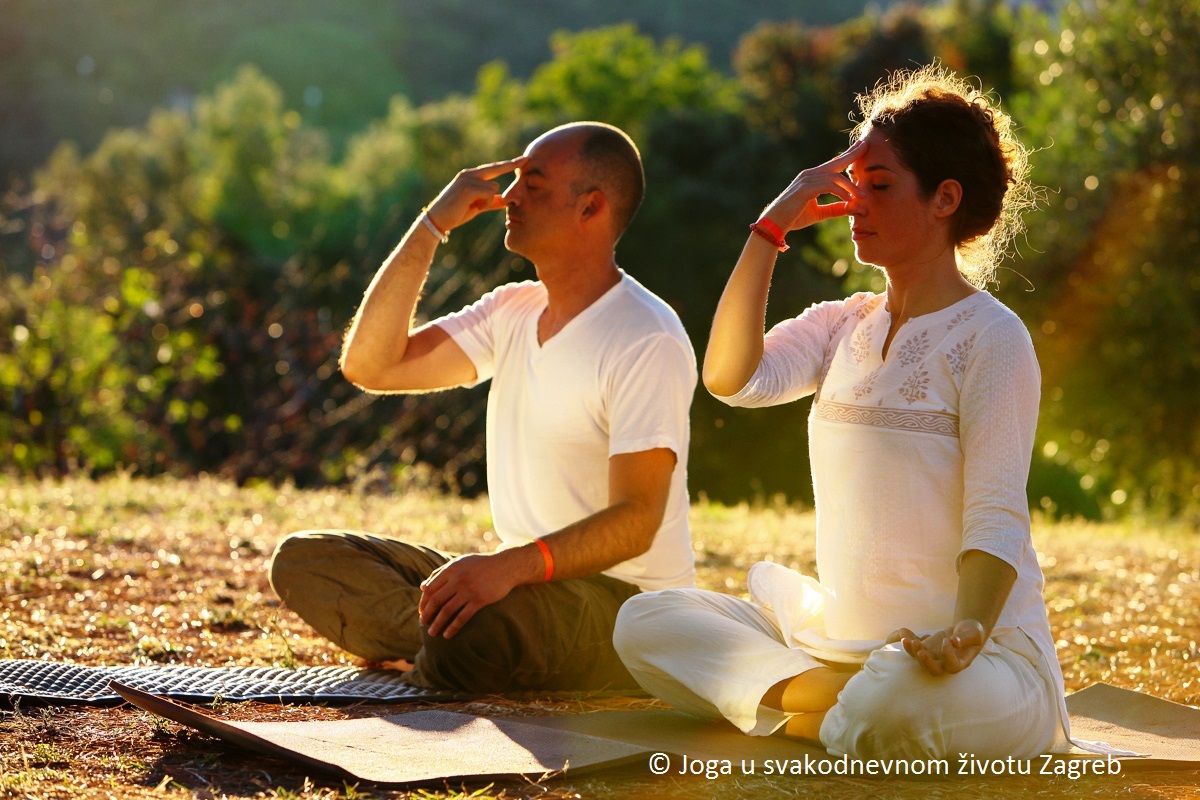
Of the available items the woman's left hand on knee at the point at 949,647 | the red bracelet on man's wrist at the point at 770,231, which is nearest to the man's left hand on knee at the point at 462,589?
the red bracelet on man's wrist at the point at 770,231

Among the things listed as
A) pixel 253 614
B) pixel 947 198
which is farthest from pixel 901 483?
pixel 253 614

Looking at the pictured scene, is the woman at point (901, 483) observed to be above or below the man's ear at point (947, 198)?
below

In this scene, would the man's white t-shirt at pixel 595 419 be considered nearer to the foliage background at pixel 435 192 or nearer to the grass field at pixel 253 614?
the grass field at pixel 253 614

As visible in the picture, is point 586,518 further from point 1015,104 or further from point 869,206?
point 1015,104

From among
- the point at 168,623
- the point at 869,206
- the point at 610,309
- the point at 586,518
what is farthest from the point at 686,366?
the point at 168,623

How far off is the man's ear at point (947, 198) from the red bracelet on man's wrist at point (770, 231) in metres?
0.41

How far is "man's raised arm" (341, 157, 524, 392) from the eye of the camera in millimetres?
4750

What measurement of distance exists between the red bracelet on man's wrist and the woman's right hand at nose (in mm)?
12

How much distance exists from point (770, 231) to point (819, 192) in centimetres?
17

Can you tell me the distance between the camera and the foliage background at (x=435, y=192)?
514 inches

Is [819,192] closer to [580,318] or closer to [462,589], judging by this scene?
[580,318]

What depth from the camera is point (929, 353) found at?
3426mm

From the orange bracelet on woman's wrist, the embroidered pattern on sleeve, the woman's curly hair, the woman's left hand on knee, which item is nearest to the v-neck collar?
the orange bracelet on woman's wrist

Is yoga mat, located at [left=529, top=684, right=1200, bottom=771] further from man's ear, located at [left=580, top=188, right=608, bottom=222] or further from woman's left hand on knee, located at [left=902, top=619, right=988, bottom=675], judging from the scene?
man's ear, located at [left=580, top=188, right=608, bottom=222]
